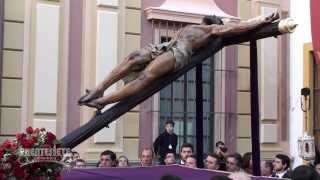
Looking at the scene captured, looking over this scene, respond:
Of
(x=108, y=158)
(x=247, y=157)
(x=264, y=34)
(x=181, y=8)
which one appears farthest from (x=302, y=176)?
(x=181, y=8)

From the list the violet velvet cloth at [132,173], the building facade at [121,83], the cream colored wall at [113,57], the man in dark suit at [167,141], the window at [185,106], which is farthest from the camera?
the window at [185,106]

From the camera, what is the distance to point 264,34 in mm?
7562

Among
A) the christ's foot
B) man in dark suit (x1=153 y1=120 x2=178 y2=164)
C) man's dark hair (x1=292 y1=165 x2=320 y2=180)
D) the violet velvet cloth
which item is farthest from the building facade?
man's dark hair (x1=292 y1=165 x2=320 y2=180)

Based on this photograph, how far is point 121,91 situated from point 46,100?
13.5ft

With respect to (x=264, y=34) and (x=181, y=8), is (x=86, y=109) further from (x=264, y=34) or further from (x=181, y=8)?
(x=264, y=34)

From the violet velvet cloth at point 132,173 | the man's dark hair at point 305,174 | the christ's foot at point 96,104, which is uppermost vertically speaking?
the christ's foot at point 96,104

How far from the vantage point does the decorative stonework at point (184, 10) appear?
40.3 ft

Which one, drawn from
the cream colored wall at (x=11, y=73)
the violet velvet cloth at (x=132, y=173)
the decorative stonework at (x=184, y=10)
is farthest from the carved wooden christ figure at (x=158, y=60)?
the decorative stonework at (x=184, y=10)

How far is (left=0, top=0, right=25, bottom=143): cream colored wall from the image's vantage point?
1107cm

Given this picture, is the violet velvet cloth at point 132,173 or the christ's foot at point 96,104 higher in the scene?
the christ's foot at point 96,104

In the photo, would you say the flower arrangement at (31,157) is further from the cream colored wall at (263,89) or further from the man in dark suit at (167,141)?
the cream colored wall at (263,89)

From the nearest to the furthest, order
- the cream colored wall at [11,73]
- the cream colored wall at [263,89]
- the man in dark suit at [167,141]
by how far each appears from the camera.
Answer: the cream colored wall at [11,73]
the man in dark suit at [167,141]
the cream colored wall at [263,89]

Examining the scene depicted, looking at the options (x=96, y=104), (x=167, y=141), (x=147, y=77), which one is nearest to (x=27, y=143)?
(x=96, y=104)

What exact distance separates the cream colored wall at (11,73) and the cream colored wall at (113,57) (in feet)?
3.35
